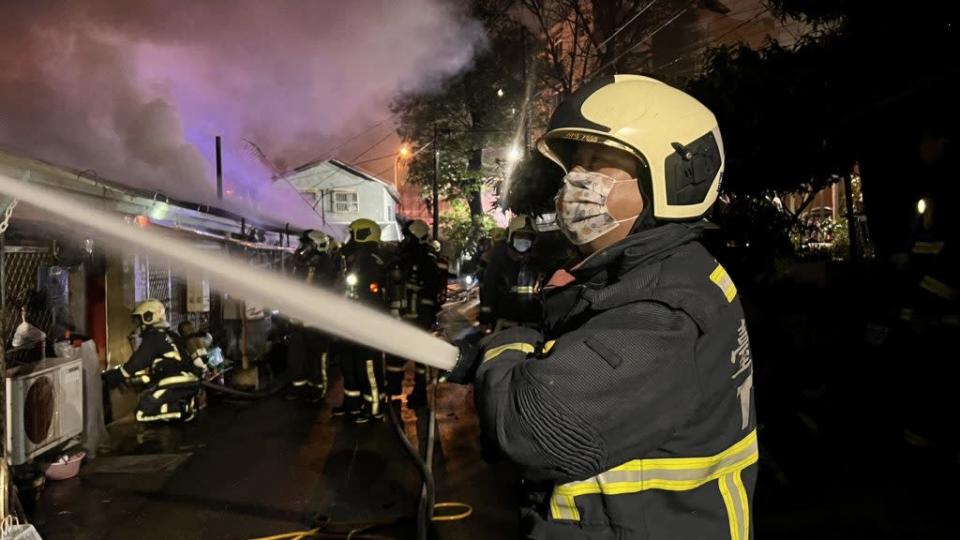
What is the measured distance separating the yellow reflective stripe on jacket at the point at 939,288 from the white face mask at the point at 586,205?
13.5 ft

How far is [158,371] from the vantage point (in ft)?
23.7

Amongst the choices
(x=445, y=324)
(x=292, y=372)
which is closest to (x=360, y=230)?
(x=292, y=372)

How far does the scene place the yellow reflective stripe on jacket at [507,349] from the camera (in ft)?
5.71

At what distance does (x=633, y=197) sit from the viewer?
6.40ft

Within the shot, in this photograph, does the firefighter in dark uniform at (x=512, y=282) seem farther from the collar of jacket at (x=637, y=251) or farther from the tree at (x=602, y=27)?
the tree at (x=602, y=27)

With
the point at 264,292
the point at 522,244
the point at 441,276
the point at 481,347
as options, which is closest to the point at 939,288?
the point at 481,347

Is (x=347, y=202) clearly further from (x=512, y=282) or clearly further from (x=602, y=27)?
(x=512, y=282)

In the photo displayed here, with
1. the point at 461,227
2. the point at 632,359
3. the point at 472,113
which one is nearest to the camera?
the point at 632,359

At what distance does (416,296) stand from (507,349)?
711 cm

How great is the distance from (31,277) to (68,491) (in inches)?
93.8

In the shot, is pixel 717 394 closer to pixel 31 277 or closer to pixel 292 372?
pixel 31 277

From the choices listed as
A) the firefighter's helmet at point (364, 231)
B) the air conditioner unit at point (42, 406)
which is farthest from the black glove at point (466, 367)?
the firefighter's helmet at point (364, 231)

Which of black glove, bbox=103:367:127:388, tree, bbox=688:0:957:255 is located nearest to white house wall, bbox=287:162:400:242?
black glove, bbox=103:367:127:388

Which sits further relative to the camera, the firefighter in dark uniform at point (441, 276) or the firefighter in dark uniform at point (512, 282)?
the firefighter in dark uniform at point (441, 276)
